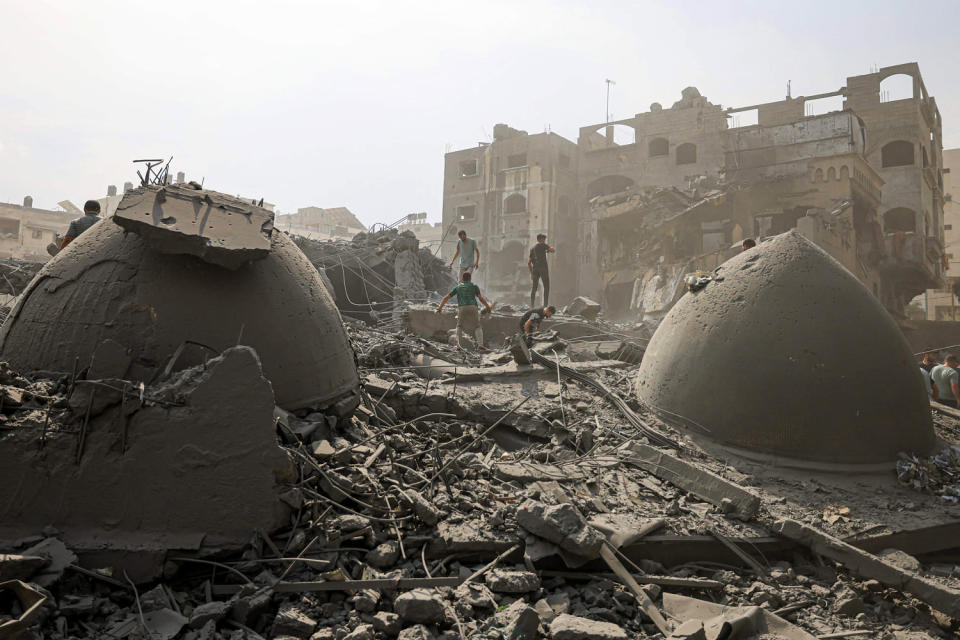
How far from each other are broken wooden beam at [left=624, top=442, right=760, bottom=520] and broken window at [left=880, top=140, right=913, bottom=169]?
113 ft

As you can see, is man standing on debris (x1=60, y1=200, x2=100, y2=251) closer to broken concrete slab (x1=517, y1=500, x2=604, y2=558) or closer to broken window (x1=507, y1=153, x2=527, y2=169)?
broken concrete slab (x1=517, y1=500, x2=604, y2=558)

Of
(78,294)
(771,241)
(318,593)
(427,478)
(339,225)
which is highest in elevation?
(339,225)

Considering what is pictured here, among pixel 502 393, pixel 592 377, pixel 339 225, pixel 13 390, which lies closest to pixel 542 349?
pixel 592 377

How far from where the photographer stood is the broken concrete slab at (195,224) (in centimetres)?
396

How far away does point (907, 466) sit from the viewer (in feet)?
16.8

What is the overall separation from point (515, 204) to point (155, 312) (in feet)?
114

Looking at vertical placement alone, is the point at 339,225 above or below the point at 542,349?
above

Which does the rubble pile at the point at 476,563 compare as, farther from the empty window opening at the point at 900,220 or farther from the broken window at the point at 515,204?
the empty window opening at the point at 900,220

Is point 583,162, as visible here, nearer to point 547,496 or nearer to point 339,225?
point 339,225

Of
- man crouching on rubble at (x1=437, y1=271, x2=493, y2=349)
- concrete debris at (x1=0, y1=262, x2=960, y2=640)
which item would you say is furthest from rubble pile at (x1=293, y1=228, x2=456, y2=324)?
concrete debris at (x1=0, y1=262, x2=960, y2=640)

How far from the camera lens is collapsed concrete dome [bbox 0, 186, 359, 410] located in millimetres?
3943

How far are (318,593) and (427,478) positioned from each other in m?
1.28

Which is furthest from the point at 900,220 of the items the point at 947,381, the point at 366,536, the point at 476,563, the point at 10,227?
the point at 10,227

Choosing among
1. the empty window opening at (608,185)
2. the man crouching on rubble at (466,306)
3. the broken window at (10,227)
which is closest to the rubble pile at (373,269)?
the man crouching on rubble at (466,306)
